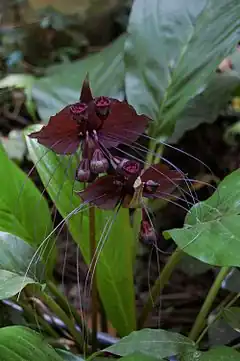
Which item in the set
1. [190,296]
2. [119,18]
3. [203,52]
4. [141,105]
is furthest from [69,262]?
[119,18]

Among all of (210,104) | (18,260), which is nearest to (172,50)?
(210,104)

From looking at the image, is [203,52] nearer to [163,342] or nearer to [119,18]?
[163,342]

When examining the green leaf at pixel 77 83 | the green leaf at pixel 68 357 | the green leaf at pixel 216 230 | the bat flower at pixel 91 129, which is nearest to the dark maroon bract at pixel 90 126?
the bat flower at pixel 91 129

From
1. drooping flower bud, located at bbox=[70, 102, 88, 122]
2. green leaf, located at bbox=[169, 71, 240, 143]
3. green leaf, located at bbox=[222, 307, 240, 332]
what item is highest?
drooping flower bud, located at bbox=[70, 102, 88, 122]

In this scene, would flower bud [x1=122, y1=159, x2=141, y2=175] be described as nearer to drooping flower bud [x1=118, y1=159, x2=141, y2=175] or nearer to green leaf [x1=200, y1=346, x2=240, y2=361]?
drooping flower bud [x1=118, y1=159, x2=141, y2=175]

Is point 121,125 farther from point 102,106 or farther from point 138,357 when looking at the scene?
point 138,357

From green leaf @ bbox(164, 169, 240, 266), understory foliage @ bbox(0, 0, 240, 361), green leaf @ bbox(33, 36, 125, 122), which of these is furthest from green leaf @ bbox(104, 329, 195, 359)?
green leaf @ bbox(33, 36, 125, 122)
